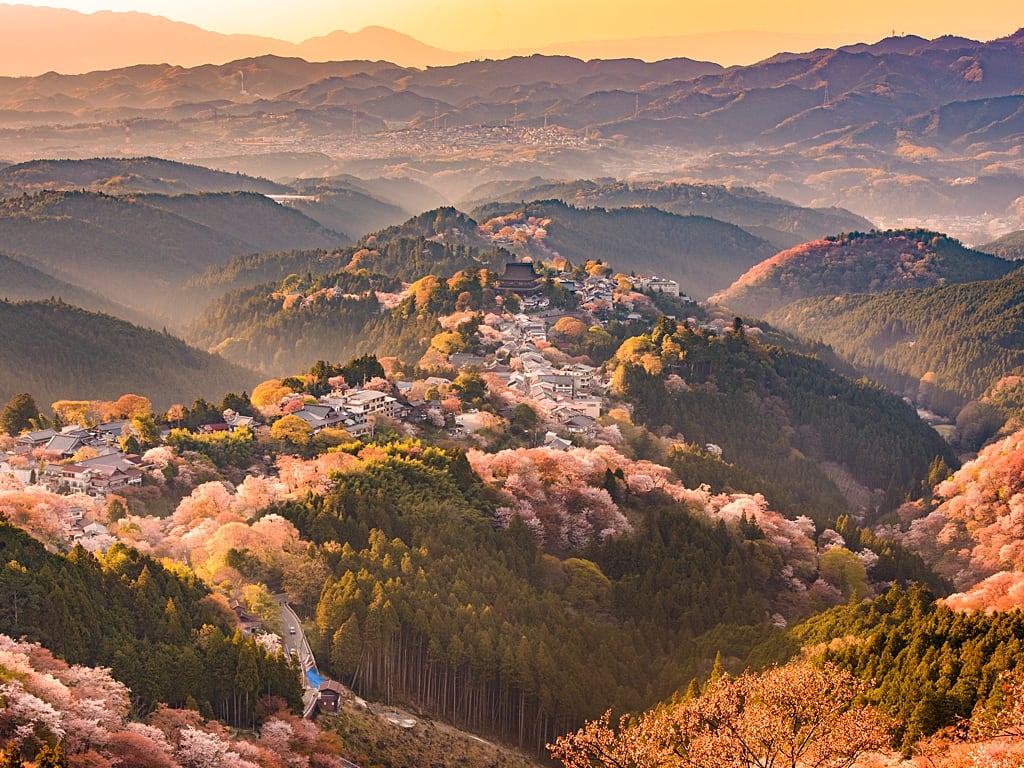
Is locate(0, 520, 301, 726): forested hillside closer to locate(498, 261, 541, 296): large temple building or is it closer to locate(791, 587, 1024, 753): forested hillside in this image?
locate(791, 587, 1024, 753): forested hillside

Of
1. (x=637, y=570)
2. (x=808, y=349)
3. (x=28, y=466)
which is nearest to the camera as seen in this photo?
(x=637, y=570)

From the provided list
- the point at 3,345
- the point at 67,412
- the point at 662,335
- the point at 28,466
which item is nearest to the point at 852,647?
the point at 28,466

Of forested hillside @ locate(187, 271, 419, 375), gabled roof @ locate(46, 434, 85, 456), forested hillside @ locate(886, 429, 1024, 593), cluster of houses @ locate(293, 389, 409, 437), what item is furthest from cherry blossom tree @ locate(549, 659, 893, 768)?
forested hillside @ locate(187, 271, 419, 375)

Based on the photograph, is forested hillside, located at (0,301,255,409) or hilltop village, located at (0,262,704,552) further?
forested hillside, located at (0,301,255,409)

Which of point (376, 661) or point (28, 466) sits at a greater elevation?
point (28, 466)

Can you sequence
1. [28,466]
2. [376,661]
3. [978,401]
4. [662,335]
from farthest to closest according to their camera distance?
1. [978,401]
2. [662,335]
3. [28,466]
4. [376,661]

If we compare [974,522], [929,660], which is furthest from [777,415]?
[929,660]

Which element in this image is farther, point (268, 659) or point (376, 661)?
point (376, 661)

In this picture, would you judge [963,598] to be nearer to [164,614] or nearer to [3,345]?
[164,614]
